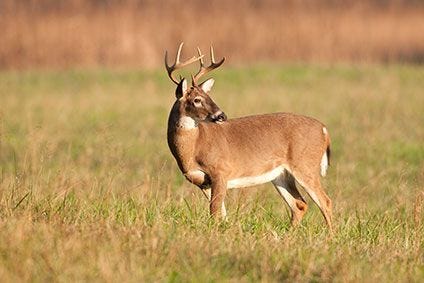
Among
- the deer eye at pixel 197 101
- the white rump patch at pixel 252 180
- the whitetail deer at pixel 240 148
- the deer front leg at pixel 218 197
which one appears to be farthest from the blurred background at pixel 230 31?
the deer front leg at pixel 218 197

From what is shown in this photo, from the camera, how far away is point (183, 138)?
9.00 meters

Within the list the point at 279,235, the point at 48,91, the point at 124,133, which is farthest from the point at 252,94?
the point at 279,235

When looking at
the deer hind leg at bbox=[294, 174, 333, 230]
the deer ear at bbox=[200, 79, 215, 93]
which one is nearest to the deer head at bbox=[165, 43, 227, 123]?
the deer ear at bbox=[200, 79, 215, 93]

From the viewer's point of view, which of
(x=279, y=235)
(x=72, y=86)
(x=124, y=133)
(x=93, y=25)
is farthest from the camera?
(x=93, y=25)

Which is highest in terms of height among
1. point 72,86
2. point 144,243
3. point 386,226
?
point 144,243

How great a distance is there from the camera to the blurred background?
102ft

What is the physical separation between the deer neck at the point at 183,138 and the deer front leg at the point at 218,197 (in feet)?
0.84

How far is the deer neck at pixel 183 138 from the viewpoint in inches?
353

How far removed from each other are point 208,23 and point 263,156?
22610mm

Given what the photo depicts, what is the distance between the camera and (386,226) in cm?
836

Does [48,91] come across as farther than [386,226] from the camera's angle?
Yes

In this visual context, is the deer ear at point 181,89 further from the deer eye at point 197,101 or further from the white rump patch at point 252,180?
the white rump patch at point 252,180

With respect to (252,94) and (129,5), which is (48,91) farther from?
(129,5)

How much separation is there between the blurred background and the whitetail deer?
21731 millimetres
